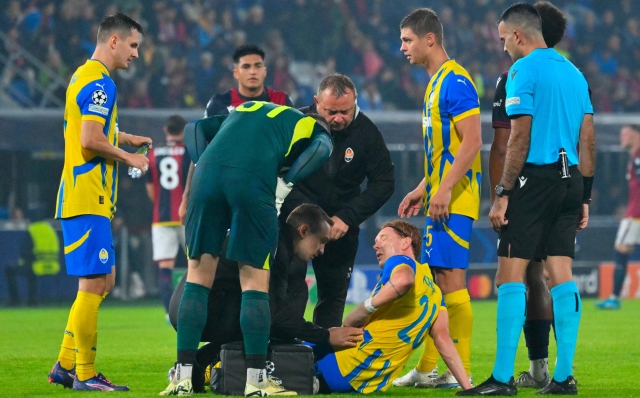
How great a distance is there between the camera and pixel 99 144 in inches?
224

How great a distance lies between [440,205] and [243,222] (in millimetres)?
1394

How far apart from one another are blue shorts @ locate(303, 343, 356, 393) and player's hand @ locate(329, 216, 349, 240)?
34.5 inches

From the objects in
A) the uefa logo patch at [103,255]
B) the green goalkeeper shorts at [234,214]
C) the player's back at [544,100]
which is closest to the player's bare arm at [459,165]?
the player's back at [544,100]

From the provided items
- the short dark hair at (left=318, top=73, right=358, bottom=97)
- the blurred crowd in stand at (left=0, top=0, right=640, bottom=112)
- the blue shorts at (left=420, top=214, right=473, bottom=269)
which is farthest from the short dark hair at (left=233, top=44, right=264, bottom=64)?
the blurred crowd in stand at (left=0, top=0, right=640, bottom=112)

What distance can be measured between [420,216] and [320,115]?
378 inches

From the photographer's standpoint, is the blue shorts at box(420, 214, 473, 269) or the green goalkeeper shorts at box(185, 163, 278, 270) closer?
the green goalkeeper shorts at box(185, 163, 278, 270)

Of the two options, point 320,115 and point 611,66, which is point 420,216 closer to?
point 611,66

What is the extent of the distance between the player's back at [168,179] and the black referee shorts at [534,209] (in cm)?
711

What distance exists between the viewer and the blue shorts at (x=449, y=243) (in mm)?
5941

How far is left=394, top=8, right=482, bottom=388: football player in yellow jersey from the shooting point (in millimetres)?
5883

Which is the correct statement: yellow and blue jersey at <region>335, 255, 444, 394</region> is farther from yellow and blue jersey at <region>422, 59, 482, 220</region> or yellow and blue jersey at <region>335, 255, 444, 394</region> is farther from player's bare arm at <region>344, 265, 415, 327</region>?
yellow and blue jersey at <region>422, 59, 482, 220</region>

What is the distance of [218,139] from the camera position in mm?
5168

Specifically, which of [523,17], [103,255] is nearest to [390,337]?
[103,255]

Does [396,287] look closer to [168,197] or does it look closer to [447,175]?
[447,175]
